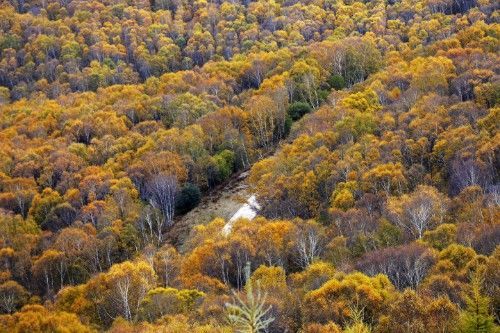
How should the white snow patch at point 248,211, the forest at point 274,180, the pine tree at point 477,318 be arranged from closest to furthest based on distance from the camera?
the pine tree at point 477,318, the forest at point 274,180, the white snow patch at point 248,211

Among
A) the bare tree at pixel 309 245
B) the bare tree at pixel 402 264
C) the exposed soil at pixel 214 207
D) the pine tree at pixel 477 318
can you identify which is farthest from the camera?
the exposed soil at pixel 214 207

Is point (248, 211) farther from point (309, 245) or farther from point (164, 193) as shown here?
point (309, 245)

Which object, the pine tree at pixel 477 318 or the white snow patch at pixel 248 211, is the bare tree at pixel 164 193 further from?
the pine tree at pixel 477 318

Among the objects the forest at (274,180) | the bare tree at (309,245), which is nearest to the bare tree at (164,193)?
the forest at (274,180)

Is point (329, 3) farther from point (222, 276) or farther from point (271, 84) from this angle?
point (222, 276)

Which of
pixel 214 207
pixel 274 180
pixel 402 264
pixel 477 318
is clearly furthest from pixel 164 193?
pixel 477 318

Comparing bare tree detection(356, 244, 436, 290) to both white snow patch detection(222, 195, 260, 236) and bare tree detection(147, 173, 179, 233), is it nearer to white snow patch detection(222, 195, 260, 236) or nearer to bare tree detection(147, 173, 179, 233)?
white snow patch detection(222, 195, 260, 236)

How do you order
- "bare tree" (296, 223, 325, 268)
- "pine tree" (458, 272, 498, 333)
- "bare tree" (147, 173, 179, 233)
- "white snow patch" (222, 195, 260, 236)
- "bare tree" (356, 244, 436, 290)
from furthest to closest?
"bare tree" (147, 173, 179, 233), "white snow patch" (222, 195, 260, 236), "bare tree" (296, 223, 325, 268), "bare tree" (356, 244, 436, 290), "pine tree" (458, 272, 498, 333)

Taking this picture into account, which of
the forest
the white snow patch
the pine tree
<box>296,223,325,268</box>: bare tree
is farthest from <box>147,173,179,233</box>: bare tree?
the pine tree
